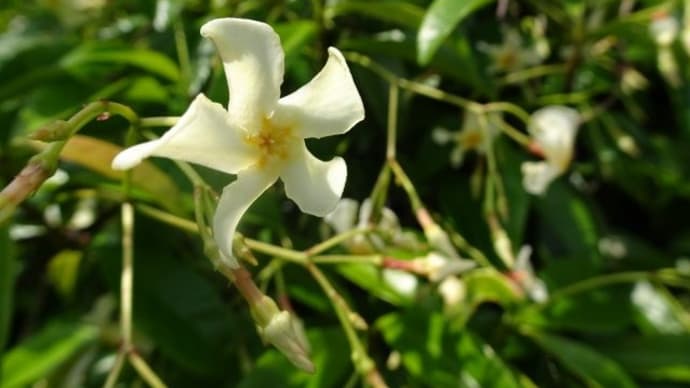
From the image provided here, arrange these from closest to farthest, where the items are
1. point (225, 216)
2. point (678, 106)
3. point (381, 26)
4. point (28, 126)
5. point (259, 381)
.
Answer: point (225, 216) < point (259, 381) < point (28, 126) < point (381, 26) < point (678, 106)

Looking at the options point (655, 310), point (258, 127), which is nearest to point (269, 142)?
point (258, 127)

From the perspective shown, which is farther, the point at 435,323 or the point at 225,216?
the point at 435,323

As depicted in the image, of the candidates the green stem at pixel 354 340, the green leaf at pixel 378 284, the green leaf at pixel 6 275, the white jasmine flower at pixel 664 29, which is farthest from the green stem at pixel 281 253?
the white jasmine flower at pixel 664 29

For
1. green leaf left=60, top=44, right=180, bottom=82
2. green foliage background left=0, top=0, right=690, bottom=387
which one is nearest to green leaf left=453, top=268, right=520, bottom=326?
green foliage background left=0, top=0, right=690, bottom=387

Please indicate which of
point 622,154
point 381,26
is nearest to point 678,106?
point 622,154

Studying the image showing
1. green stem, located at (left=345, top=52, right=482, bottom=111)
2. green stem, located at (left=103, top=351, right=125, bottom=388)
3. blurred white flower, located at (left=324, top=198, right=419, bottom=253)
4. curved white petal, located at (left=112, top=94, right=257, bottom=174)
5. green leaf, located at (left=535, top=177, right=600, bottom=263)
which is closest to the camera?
curved white petal, located at (left=112, top=94, right=257, bottom=174)

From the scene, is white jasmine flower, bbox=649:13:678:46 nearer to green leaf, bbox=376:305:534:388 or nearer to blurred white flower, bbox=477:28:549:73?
blurred white flower, bbox=477:28:549:73

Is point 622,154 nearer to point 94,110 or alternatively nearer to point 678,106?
point 678,106

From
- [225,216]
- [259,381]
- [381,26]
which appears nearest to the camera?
[225,216]
